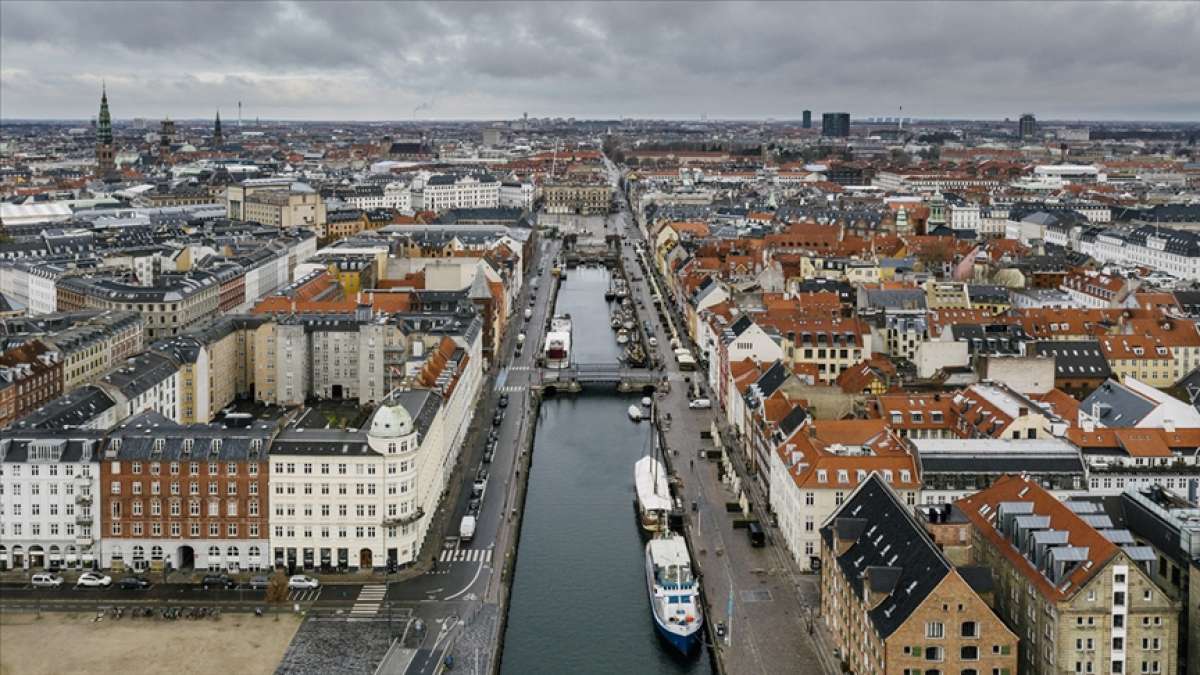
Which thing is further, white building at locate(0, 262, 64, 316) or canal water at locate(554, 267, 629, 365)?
canal water at locate(554, 267, 629, 365)

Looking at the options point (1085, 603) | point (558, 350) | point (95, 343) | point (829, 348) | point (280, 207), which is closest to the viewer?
point (1085, 603)

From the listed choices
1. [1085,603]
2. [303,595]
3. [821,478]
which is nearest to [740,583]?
[821,478]

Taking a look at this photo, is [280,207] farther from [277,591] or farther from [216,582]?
[277,591]

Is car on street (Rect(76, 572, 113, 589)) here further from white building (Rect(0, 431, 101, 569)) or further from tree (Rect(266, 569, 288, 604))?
tree (Rect(266, 569, 288, 604))

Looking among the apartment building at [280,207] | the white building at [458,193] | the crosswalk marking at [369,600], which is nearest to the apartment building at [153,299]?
the crosswalk marking at [369,600]

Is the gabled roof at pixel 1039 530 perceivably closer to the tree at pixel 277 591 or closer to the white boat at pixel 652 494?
the white boat at pixel 652 494

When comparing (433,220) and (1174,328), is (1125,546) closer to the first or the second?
(1174,328)

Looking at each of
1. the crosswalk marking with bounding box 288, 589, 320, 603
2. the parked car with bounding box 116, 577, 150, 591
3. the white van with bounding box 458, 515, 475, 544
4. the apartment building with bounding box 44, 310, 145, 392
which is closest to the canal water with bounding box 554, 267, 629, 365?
the apartment building with bounding box 44, 310, 145, 392
